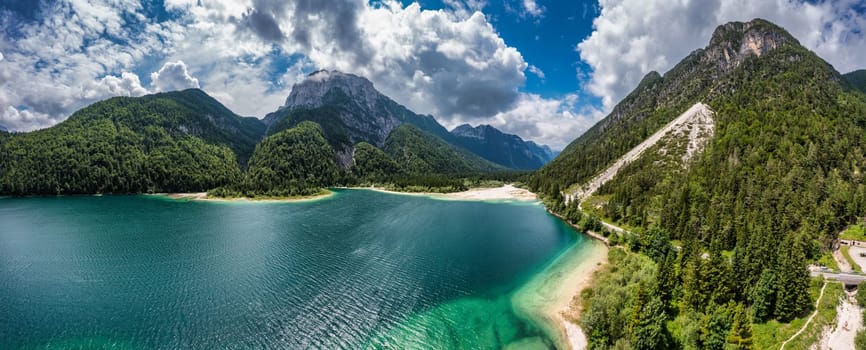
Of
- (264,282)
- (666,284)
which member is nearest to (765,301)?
(666,284)

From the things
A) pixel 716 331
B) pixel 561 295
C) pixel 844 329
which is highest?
pixel 844 329

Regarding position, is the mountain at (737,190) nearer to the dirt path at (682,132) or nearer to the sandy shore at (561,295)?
the dirt path at (682,132)

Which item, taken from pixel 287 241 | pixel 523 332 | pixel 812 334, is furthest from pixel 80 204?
pixel 812 334

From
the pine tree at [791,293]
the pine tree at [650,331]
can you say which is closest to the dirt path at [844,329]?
the pine tree at [791,293]

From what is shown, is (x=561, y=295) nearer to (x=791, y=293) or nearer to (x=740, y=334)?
(x=740, y=334)

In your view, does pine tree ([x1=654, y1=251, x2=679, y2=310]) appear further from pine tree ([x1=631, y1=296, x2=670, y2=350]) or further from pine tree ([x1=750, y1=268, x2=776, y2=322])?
pine tree ([x1=750, y1=268, x2=776, y2=322])
